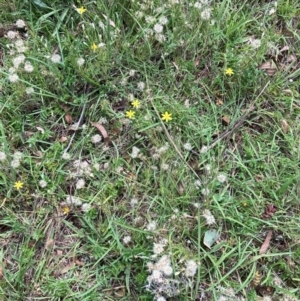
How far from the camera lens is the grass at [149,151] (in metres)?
2.26

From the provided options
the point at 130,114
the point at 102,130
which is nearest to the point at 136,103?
the point at 130,114

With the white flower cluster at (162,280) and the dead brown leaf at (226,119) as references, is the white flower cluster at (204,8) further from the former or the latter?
the white flower cluster at (162,280)

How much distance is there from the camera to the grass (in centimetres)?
226

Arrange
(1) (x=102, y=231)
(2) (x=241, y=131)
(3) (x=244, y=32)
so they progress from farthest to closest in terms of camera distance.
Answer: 1. (3) (x=244, y=32)
2. (2) (x=241, y=131)
3. (1) (x=102, y=231)

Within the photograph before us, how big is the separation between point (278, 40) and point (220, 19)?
0.33 meters

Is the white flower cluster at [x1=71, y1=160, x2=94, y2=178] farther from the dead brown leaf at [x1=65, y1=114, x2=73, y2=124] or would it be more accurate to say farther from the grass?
the dead brown leaf at [x1=65, y1=114, x2=73, y2=124]

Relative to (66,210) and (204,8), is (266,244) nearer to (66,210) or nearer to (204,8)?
(66,210)

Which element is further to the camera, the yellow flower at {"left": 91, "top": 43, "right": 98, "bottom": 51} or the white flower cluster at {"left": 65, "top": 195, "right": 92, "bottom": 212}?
the yellow flower at {"left": 91, "top": 43, "right": 98, "bottom": 51}

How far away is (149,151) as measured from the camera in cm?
246

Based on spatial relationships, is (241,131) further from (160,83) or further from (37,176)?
(37,176)

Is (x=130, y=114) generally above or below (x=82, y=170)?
above

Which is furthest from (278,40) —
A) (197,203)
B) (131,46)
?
(197,203)

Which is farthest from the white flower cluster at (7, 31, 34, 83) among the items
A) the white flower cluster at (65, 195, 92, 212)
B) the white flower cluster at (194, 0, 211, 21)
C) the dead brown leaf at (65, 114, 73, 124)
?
the white flower cluster at (194, 0, 211, 21)

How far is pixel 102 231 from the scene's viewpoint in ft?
7.60
